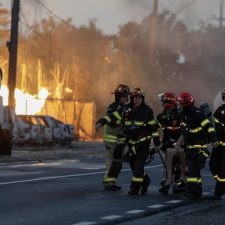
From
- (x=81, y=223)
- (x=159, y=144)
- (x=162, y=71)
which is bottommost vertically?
(x=81, y=223)

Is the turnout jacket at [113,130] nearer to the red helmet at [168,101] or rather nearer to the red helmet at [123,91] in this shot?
the red helmet at [123,91]

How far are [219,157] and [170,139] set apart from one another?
930 millimetres

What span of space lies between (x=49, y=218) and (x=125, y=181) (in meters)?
6.59

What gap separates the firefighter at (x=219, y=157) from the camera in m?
15.0

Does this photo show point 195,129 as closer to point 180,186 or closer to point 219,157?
point 219,157

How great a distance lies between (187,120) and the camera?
1508cm

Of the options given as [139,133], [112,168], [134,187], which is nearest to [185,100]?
[139,133]

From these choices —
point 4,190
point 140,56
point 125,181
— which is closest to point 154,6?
point 140,56

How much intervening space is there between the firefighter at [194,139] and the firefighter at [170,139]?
1.17 feet

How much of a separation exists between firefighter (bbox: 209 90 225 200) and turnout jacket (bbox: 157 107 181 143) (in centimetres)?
67

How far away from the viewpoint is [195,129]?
15031mm

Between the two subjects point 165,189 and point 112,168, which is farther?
point 112,168

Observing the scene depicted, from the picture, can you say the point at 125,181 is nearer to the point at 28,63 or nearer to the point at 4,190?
the point at 4,190

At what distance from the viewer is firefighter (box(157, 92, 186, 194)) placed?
15.5 m
